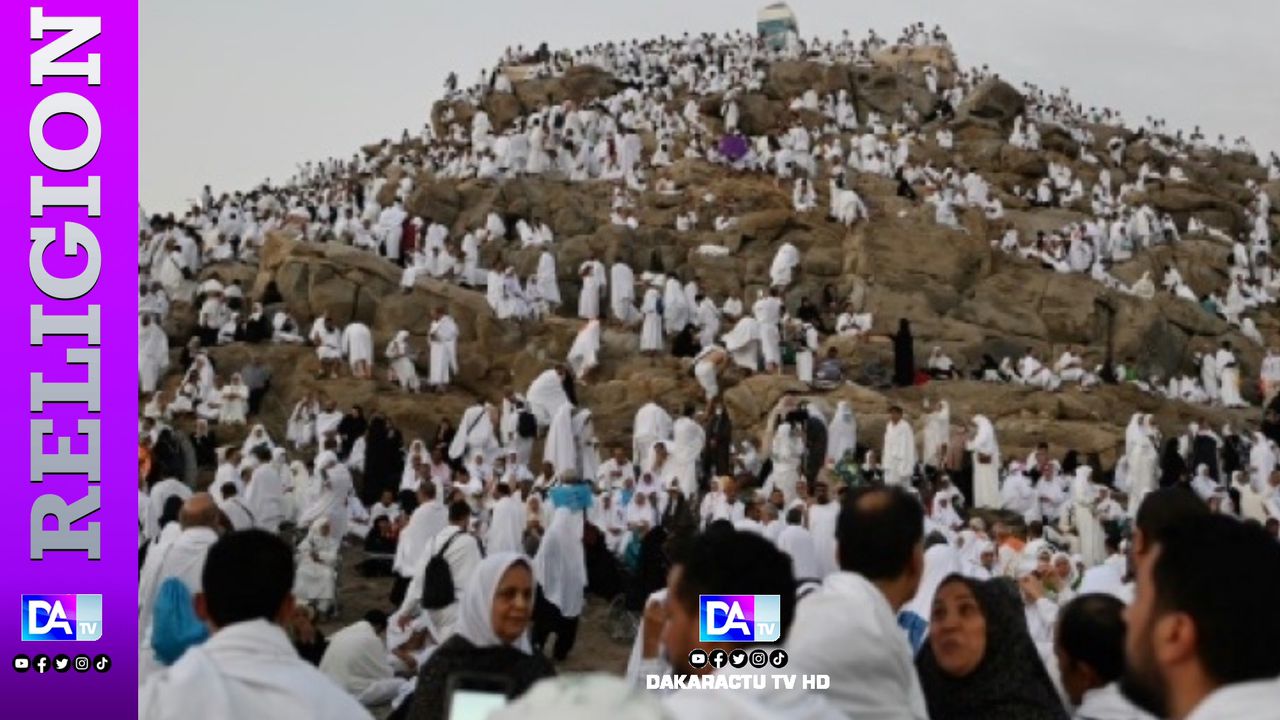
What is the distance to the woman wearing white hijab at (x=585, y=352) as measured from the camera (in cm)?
2434

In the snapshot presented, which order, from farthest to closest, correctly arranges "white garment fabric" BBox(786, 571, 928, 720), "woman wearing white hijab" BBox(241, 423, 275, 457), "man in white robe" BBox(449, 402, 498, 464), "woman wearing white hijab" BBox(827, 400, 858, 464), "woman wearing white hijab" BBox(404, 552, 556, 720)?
"woman wearing white hijab" BBox(827, 400, 858, 464)
"man in white robe" BBox(449, 402, 498, 464)
"woman wearing white hijab" BBox(241, 423, 275, 457)
"woman wearing white hijab" BBox(404, 552, 556, 720)
"white garment fabric" BBox(786, 571, 928, 720)

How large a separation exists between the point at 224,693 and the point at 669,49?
49635mm

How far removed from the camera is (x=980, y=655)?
3.90 meters

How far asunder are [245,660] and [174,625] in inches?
108

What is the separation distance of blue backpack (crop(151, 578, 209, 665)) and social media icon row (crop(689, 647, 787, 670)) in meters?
3.24

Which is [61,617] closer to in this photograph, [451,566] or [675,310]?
[451,566]

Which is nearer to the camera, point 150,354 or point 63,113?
point 63,113

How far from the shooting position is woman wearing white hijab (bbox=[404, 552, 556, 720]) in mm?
4566

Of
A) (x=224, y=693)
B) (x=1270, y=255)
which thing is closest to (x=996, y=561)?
(x=224, y=693)

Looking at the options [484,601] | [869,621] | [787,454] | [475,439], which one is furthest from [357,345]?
[869,621]

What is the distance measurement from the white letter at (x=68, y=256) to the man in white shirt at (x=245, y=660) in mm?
3160

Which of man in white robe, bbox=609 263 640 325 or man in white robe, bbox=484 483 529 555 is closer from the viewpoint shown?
man in white robe, bbox=484 483 529 555

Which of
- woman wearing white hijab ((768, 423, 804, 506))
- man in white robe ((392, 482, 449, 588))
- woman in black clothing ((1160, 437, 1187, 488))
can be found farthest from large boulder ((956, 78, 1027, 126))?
man in white robe ((392, 482, 449, 588))

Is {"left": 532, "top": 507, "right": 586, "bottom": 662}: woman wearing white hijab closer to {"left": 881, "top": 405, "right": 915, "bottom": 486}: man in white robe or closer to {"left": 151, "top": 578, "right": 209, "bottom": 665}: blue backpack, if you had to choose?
{"left": 151, "top": 578, "right": 209, "bottom": 665}: blue backpack
